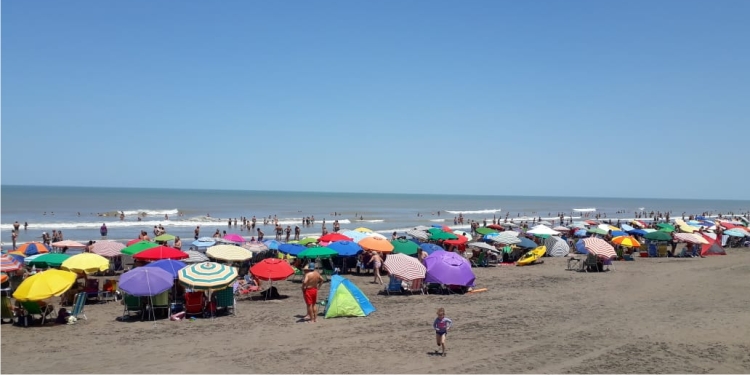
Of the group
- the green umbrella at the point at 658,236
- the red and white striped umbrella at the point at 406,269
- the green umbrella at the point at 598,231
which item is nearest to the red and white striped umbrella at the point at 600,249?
the green umbrella at the point at 658,236

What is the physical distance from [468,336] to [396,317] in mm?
2144

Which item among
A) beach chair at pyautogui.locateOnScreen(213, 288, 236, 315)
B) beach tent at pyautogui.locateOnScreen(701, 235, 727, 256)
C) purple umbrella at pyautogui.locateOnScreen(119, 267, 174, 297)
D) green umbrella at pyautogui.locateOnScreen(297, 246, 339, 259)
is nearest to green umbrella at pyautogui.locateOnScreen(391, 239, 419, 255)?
green umbrella at pyautogui.locateOnScreen(297, 246, 339, 259)

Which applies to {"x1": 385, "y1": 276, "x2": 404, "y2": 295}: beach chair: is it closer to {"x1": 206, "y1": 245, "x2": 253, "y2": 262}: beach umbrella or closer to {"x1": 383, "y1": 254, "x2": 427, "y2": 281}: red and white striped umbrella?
{"x1": 383, "y1": 254, "x2": 427, "y2": 281}: red and white striped umbrella

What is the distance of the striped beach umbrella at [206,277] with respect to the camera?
1186 centimetres

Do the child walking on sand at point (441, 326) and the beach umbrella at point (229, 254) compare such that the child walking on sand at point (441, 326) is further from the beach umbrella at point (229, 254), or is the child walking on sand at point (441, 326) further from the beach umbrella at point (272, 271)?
the beach umbrella at point (229, 254)

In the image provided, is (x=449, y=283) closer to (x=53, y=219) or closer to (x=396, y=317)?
(x=396, y=317)

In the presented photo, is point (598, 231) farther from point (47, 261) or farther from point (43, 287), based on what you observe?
point (43, 287)

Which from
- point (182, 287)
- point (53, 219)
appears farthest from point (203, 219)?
point (182, 287)

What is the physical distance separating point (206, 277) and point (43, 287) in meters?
3.20

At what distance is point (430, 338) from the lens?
33.0ft

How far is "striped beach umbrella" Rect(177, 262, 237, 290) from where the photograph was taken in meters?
11.9

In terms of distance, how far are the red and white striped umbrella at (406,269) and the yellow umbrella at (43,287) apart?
7.82 metres

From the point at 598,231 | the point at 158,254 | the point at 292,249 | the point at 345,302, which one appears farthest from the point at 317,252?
the point at 598,231

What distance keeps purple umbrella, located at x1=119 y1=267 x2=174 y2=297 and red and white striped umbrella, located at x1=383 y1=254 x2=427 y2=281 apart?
19.3ft
